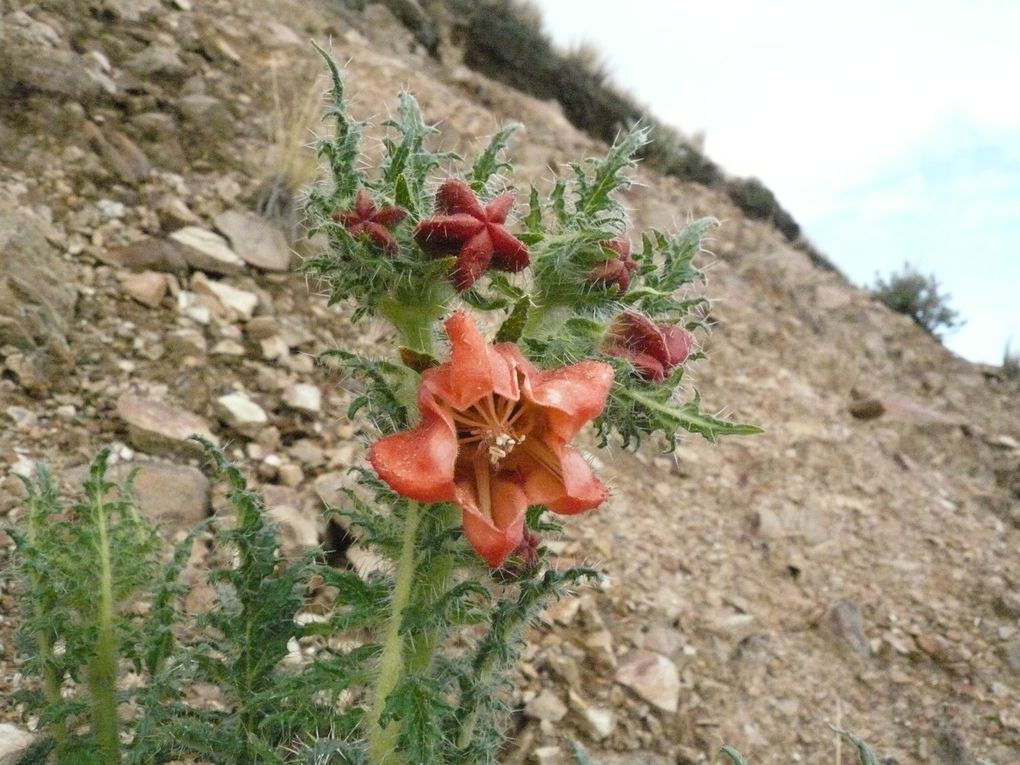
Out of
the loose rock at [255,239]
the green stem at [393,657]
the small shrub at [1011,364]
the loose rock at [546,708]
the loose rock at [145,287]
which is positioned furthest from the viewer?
the small shrub at [1011,364]

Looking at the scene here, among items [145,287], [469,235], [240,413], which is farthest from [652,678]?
[145,287]

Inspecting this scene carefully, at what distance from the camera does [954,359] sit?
7.39 m

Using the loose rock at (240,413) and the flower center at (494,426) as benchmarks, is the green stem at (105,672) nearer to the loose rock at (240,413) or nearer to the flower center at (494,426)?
the flower center at (494,426)

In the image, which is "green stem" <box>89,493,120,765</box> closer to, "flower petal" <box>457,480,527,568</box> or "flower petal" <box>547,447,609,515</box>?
"flower petal" <box>457,480,527,568</box>

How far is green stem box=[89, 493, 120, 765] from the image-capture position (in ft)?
7.13

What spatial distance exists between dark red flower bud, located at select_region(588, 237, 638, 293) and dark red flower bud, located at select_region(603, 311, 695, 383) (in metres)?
0.07

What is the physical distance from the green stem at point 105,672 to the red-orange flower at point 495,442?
3.48ft

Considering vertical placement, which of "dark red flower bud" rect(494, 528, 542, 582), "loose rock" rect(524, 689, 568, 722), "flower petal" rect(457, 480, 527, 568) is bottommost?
"loose rock" rect(524, 689, 568, 722)

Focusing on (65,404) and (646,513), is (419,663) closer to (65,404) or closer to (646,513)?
(65,404)

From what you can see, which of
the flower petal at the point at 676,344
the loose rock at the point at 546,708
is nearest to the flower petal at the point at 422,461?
the flower petal at the point at 676,344

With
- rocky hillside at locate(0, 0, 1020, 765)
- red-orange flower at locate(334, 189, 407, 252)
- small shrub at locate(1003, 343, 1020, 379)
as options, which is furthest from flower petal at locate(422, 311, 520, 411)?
small shrub at locate(1003, 343, 1020, 379)

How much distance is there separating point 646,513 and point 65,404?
2.66 m

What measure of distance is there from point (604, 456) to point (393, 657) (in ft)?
10.1

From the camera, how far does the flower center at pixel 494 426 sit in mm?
1600
